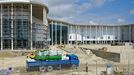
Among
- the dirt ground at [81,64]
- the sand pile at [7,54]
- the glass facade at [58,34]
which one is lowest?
the dirt ground at [81,64]

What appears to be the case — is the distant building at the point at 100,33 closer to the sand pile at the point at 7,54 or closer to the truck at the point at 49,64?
the sand pile at the point at 7,54

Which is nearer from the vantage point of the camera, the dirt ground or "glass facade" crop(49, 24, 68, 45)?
the dirt ground

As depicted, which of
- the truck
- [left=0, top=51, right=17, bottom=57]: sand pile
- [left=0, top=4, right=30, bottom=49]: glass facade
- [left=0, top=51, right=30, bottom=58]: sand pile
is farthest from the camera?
[left=0, top=4, right=30, bottom=49]: glass facade

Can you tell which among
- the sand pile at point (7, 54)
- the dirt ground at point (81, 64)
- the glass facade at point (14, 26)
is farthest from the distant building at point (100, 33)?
the dirt ground at point (81, 64)

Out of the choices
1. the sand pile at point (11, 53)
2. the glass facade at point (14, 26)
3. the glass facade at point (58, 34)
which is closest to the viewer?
the sand pile at point (11, 53)

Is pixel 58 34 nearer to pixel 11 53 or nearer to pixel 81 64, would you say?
pixel 11 53

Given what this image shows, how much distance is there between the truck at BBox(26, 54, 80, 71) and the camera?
3386 cm

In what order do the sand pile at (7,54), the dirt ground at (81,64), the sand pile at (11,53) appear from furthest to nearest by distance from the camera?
the sand pile at (11,53), the sand pile at (7,54), the dirt ground at (81,64)

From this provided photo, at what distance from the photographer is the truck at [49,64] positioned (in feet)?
111

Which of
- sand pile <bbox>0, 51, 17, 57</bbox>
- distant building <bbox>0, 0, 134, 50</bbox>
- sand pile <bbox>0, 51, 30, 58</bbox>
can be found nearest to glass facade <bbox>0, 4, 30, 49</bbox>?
distant building <bbox>0, 0, 134, 50</bbox>

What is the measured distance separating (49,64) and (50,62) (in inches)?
12.9

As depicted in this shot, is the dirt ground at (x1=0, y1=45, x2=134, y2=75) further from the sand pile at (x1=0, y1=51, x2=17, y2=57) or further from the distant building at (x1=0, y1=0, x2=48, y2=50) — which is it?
the distant building at (x1=0, y1=0, x2=48, y2=50)

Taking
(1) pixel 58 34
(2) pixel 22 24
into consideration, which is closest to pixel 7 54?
(2) pixel 22 24

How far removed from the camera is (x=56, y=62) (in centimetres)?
3500
